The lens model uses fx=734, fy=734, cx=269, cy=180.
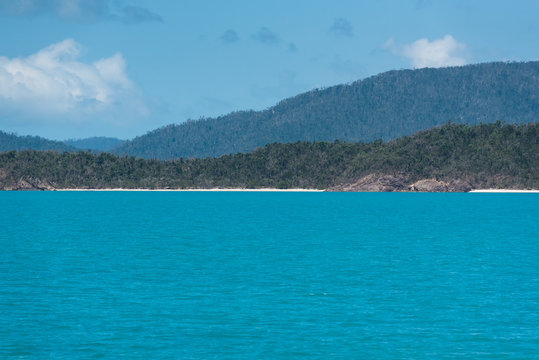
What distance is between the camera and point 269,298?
4434 centimetres

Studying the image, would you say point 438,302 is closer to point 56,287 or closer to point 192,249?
point 56,287

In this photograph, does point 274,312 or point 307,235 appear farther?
point 307,235

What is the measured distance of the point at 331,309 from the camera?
40844mm

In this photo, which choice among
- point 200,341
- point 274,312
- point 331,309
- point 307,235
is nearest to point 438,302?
point 331,309

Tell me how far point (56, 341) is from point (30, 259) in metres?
32.4

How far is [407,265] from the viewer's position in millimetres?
60375

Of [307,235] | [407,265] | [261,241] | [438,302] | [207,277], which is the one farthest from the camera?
[307,235]

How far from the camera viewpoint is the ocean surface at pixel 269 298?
108 ft

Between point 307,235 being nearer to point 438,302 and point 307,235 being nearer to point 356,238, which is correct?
point 356,238

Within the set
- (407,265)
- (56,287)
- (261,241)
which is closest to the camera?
(56,287)

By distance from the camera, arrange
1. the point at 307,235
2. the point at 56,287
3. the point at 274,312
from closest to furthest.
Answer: the point at 274,312 → the point at 56,287 → the point at 307,235

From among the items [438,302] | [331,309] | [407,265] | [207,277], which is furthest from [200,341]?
[407,265]

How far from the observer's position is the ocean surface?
1298 inches

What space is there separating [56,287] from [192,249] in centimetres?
2687
